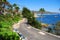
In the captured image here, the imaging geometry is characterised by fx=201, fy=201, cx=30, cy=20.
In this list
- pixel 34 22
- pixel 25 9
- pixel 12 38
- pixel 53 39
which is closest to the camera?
pixel 12 38

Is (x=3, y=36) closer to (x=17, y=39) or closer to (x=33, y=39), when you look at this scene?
(x=17, y=39)

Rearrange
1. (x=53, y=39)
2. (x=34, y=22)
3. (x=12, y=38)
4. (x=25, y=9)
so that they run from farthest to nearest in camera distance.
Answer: (x=25, y=9) < (x=34, y=22) < (x=53, y=39) < (x=12, y=38)

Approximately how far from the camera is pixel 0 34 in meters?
29.8

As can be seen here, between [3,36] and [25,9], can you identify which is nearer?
[3,36]

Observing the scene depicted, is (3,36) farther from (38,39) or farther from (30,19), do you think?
(30,19)

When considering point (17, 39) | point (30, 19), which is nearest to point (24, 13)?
point (30, 19)

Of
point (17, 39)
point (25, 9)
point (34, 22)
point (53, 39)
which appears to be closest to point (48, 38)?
point (53, 39)

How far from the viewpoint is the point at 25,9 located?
527 ft

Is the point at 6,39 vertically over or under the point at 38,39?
over

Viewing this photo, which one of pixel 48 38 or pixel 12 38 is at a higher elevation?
pixel 12 38

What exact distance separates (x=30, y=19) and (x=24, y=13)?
219 ft

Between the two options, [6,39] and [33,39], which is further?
[33,39]

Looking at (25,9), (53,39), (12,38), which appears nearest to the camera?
(12,38)

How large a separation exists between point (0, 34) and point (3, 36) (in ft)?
2.28
